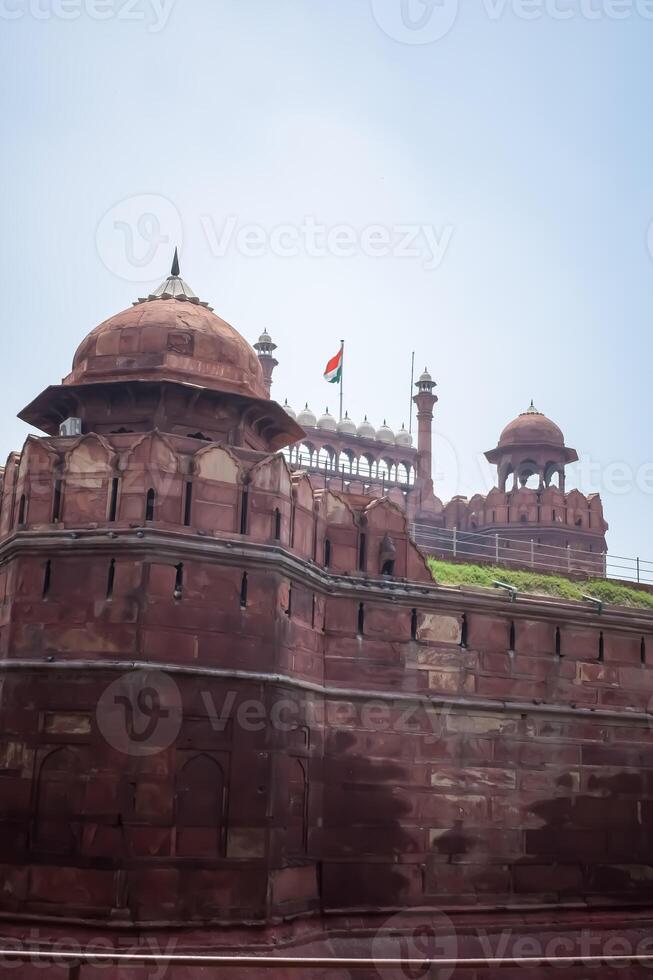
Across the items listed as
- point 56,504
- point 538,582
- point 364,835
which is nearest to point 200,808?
point 364,835

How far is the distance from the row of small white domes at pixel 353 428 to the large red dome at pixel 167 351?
76.5 feet

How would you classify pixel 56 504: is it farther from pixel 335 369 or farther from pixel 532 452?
pixel 335 369

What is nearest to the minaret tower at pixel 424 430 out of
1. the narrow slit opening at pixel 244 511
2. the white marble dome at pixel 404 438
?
the white marble dome at pixel 404 438

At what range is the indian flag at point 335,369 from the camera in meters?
38.2

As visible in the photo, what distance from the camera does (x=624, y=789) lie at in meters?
17.2

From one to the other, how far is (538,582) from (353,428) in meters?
19.3

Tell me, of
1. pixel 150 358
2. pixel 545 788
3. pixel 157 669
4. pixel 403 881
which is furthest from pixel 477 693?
pixel 150 358

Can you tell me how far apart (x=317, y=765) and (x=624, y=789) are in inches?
217

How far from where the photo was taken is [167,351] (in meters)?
15.1

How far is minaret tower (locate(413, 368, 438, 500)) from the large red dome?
22.3m

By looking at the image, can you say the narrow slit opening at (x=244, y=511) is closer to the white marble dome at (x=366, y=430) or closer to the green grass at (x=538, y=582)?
the green grass at (x=538, y=582)

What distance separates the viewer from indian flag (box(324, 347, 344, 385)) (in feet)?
125

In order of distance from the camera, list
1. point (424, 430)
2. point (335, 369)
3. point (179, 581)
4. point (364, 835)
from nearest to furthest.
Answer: point (179, 581) < point (364, 835) < point (335, 369) < point (424, 430)

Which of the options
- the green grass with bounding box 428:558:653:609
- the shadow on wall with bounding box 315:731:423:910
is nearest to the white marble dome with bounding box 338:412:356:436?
the green grass with bounding box 428:558:653:609
